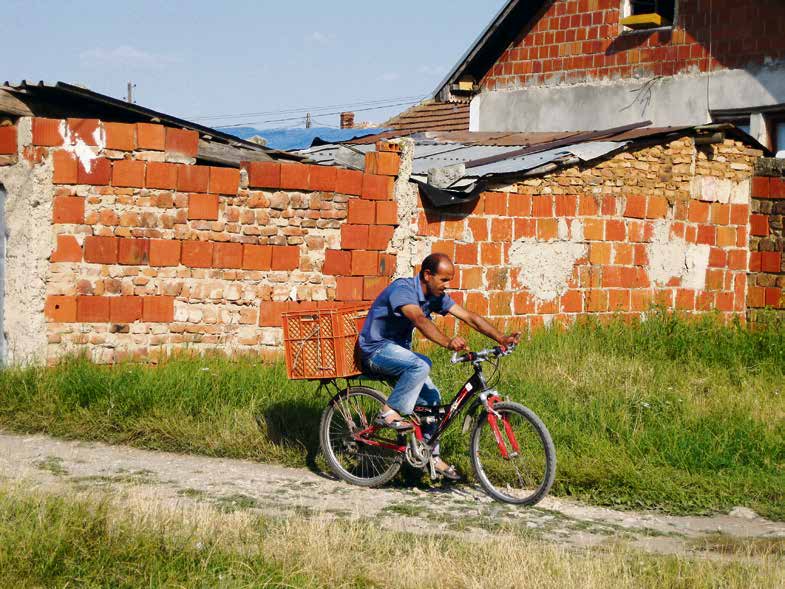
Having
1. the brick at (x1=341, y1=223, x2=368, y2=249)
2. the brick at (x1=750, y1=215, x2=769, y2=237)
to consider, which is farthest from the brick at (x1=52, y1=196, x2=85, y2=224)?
the brick at (x1=750, y1=215, x2=769, y2=237)

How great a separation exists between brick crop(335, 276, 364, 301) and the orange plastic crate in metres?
3.53

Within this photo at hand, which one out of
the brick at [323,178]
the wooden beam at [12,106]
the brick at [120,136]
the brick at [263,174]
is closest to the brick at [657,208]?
the brick at [323,178]

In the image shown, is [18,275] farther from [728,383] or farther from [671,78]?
[671,78]

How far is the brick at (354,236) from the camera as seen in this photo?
35.9ft

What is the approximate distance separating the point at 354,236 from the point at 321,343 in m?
3.85

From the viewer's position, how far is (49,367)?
31.2ft

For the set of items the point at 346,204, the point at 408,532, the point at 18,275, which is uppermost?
the point at 346,204

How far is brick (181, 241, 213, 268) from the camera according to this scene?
10156 millimetres

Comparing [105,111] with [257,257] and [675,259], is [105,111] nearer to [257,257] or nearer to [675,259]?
[257,257]

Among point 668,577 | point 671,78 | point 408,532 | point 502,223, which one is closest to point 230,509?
point 408,532

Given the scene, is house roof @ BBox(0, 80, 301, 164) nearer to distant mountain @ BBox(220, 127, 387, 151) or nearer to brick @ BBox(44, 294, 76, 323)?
brick @ BBox(44, 294, 76, 323)

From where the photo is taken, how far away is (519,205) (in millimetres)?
12172

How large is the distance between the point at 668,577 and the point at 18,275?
6.71 meters

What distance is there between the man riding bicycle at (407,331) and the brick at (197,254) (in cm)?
346
